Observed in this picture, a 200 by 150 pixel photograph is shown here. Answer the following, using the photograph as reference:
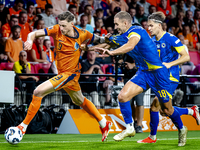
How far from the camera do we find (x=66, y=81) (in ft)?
19.9

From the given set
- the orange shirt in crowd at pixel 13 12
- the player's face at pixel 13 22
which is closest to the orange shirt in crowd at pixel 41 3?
the orange shirt in crowd at pixel 13 12

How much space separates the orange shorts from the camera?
5906 millimetres

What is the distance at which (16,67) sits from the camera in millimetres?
9055

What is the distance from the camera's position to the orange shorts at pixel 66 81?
591cm

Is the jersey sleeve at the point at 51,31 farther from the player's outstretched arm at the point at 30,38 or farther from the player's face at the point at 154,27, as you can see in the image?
the player's face at the point at 154,27

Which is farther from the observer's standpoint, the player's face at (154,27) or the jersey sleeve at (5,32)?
the jersey sleeve at (5,32)

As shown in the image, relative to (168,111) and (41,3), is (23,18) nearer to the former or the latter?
(41,3)

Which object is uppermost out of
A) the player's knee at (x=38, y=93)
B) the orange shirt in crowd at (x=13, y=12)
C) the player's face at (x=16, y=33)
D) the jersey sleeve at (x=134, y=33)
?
the orange shirt in crowd at (x=13, y=12)

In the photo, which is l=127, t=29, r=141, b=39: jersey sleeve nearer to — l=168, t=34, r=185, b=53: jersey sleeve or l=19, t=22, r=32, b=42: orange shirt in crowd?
l=168, t=34, r=185, b=53: jersey sleeve

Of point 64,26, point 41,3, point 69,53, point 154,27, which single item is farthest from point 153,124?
point 41,3

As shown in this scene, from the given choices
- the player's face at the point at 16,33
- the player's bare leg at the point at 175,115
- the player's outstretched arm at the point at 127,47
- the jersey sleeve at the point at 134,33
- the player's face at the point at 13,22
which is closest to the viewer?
the player's outstretched arm at the point at 127,47

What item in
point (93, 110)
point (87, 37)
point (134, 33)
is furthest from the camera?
point (87, 37)

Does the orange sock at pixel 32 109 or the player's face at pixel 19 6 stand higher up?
the player's face at pixel 19 6

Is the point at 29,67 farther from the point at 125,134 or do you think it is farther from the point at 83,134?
the point at 125,134
